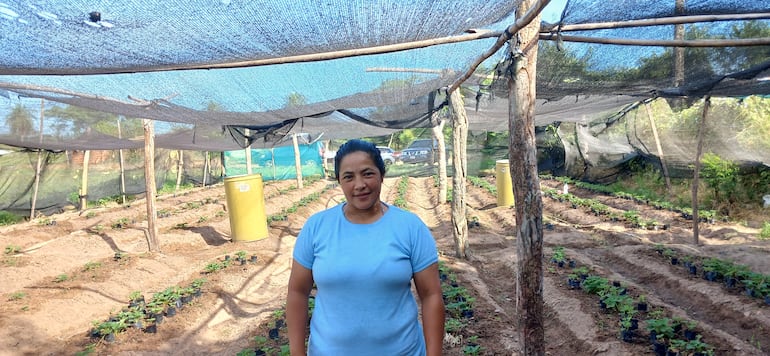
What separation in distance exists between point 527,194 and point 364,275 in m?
1.72

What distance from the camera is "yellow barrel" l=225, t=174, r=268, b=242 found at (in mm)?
9062

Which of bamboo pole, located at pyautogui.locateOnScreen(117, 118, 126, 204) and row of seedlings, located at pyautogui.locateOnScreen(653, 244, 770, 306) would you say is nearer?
row of seedlings, located at pyautogui.locateOnScreen(653, 244, 770, 306)

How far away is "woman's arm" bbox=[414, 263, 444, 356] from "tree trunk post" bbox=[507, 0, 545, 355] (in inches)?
58.0

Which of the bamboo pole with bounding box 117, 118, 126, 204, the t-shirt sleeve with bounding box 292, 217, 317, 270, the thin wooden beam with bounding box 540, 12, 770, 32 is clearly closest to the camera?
the t-shirt sleeve with bounding box 292, 217, 317, 270

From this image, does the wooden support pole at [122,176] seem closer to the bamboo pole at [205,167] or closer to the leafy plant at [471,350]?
the bamboo pole at [205,167]

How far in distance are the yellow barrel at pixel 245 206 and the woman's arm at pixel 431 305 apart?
309 inches

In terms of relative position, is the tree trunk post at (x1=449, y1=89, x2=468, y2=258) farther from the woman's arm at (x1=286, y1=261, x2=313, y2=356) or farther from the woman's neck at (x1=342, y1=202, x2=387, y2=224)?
the woman's arm at (x1=286, y1=261, x2=313, y2=356)

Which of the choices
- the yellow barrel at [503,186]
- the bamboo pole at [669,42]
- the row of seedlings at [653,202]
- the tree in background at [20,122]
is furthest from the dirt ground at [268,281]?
the bamboo pole at [669,42]

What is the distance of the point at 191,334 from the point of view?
16.5 feet

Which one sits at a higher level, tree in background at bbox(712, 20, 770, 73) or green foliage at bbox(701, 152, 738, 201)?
tree in background at bbox(712, 20, 770, 73)

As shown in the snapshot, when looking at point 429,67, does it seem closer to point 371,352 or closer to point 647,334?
point 647,334

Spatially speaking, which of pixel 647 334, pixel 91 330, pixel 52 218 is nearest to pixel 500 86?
pixel 647 334

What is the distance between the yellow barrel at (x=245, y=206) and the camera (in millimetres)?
9062

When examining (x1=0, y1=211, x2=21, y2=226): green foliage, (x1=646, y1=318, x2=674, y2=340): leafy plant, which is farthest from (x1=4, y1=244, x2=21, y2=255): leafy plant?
(x1=646, y1=318, x2=674, y2=340): leafy plant
